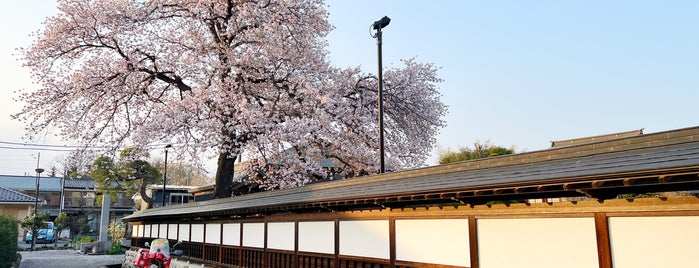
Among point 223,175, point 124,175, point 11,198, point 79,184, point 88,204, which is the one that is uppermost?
point 79,184

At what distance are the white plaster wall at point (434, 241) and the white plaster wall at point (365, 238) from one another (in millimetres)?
366

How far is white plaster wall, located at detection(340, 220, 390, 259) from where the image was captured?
8.70 meters

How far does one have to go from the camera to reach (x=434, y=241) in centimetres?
770

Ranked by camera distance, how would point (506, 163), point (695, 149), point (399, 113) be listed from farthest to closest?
point (399, 113), point (506, 163), point (695, 149)

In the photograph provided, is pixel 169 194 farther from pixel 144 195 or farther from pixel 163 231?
pixel 163 231

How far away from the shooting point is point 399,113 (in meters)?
21.8

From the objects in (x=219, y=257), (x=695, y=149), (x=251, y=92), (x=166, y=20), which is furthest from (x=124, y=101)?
(x=695, y=149)

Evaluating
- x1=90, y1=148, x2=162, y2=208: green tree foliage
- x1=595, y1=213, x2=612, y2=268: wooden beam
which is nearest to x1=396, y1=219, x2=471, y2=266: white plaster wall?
x1=595, y1=213, x2=612, y2=268: wooden beam

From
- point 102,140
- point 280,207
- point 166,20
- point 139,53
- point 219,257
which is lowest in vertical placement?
point 219,257

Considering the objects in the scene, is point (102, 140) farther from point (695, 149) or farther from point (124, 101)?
point (695, 149)

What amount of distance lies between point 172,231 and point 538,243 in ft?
55.8

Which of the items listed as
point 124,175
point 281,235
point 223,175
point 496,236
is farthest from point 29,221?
point 496,236

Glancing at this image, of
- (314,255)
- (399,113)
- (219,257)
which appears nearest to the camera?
(314,255)

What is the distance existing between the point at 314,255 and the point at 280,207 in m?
1.41
